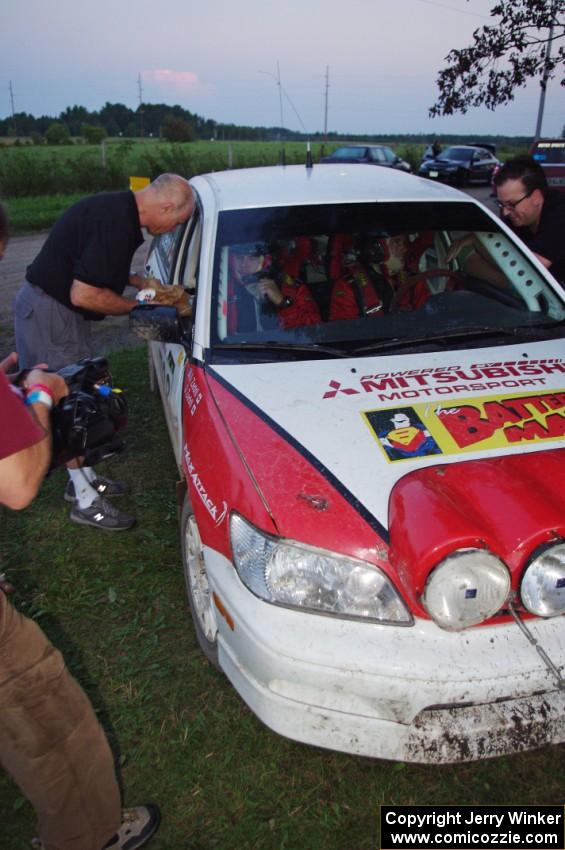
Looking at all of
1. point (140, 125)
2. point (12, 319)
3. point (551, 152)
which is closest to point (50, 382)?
point (12, 319)

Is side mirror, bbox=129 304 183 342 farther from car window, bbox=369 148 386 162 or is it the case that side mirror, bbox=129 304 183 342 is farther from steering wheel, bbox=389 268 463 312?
car window, bbox=369 148 386 162

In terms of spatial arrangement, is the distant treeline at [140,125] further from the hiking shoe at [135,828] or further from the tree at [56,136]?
the hiking shoe at [135,828]

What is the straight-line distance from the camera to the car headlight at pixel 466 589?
5.97 ft

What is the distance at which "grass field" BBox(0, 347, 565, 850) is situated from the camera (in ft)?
6.79

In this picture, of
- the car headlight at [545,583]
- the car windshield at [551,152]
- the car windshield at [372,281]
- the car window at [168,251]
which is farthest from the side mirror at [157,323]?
the car windshield at [551,152]

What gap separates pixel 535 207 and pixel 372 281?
1141mm

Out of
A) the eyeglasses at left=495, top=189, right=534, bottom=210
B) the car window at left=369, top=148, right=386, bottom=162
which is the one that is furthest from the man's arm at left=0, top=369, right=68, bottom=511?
the car window at left=369, top=148, right=386, bottom=162

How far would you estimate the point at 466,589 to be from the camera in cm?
182

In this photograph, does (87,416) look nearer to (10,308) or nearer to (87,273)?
(87,273)

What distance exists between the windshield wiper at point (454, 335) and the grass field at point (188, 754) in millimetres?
1413

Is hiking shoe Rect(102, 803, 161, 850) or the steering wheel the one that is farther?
the steering wheel

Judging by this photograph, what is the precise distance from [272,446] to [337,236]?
55.3 inches

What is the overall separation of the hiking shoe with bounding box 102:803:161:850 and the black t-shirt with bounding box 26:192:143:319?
2.27 meters

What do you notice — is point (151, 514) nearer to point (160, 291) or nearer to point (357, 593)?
point (160, 291)
